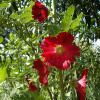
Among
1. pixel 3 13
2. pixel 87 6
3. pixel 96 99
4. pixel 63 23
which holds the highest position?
pixel 87 6

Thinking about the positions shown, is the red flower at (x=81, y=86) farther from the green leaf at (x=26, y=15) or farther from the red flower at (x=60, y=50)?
the green leaf at (x=26, y=15)

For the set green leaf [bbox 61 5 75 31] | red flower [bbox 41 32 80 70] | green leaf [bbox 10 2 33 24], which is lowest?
red flower [bbox 41 32 80 70]

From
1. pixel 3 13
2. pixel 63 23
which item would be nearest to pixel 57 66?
pixel 63 23

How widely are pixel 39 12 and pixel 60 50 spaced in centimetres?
26

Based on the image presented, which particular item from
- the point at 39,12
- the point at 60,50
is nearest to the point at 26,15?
the point at 39,12

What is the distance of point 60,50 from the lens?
1280 millimetres

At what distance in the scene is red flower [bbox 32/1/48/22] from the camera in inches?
58.1

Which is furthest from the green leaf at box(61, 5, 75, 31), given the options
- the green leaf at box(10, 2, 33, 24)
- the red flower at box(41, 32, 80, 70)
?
the green leaf at box(10, 2, 33, 24)

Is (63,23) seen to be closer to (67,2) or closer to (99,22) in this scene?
(99,22)

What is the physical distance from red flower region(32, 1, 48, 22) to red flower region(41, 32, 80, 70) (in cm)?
23

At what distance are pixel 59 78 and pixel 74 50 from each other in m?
0.12

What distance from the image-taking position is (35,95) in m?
1.15

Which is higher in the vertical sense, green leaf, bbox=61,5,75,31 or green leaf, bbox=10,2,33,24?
green leaf, bbox=10,2,33,24

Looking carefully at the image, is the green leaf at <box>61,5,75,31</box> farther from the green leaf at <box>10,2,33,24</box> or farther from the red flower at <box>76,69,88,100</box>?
the green leaf at <box>10,2,33,24</box>
